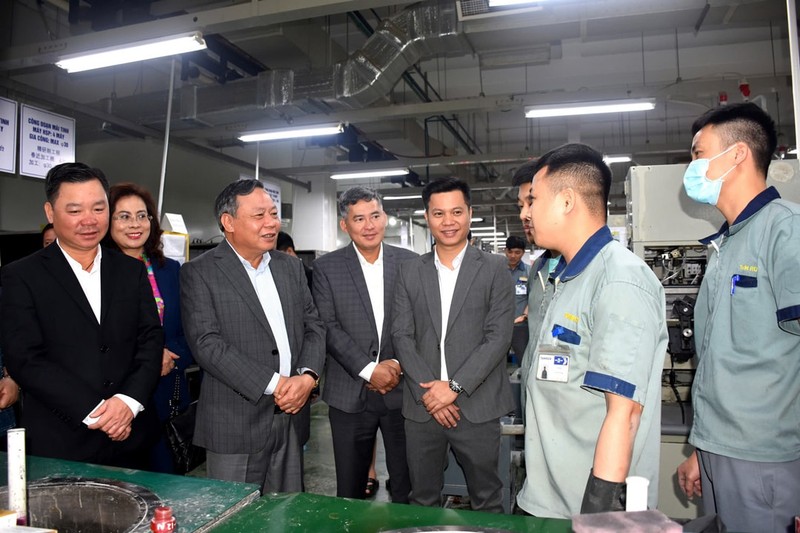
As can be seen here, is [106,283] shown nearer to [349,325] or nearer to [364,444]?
[349,325]

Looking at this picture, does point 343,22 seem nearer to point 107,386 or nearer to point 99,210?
point 99,210

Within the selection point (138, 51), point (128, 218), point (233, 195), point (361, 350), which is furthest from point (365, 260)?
point (138, 51)

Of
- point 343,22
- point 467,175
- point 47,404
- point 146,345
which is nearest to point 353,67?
point 343,22

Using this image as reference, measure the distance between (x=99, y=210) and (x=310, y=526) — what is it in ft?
4.36

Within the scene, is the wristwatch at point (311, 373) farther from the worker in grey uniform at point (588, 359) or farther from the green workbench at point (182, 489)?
the worker in grey uniform at point (588, 359)

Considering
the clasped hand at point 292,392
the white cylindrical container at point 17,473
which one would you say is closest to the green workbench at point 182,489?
the white cylindrical container at point 17,473

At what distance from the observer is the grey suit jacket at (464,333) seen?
6.65 feet

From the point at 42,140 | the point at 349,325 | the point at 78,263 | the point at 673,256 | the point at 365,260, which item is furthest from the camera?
the point at 42,140

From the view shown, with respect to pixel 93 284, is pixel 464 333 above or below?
below

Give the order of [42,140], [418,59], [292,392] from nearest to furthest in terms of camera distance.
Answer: [292,392] → [418,59] → [42,140]

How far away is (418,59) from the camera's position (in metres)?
5.04

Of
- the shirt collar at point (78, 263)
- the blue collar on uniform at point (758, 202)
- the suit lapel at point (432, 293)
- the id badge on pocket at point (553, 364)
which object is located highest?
the blue collar on uniform at point (758, 202)

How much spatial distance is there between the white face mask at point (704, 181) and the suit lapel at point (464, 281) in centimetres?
83

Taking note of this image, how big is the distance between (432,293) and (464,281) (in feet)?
0.45
